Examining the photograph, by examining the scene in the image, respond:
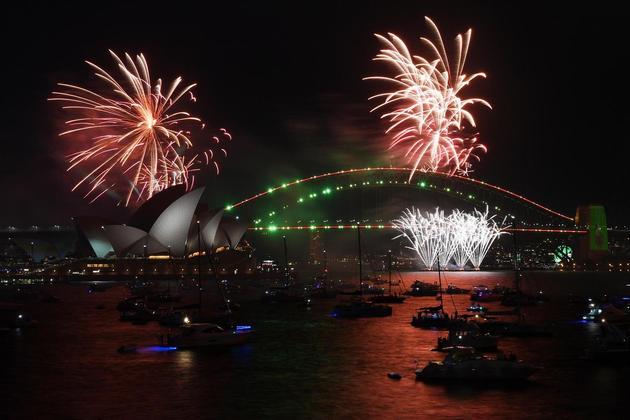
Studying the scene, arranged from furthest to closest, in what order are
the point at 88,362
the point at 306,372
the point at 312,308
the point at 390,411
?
the point at 312,308 < the point at 88,362 < the point at 306,372 < the point at 390,411

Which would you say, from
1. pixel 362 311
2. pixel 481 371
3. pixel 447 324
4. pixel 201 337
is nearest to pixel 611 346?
pixel 481 371

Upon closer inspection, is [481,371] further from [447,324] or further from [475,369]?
[447,324]

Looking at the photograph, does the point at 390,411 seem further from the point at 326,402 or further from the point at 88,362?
the point at 88,362

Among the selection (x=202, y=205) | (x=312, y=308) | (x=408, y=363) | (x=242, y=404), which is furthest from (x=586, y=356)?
(x=202, y=205)

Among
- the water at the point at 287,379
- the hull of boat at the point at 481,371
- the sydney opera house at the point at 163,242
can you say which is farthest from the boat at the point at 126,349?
the sydney opera house at the point at 163,242

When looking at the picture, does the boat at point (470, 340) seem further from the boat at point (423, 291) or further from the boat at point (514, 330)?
the boat at point (423, 291)

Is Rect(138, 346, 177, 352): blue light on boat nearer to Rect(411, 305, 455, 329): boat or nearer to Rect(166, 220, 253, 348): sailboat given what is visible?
Rect(166, 220, 253, 348): sailboat
